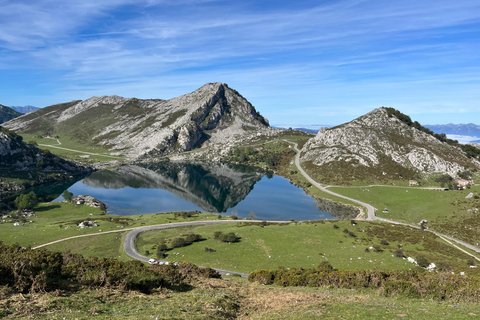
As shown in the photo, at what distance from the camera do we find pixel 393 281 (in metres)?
28.1

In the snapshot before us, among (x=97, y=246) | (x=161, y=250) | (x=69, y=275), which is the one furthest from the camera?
(x=97, y=246)

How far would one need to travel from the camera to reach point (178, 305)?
21219 mm

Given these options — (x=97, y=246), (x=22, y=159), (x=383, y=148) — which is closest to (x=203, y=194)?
(x=97, y=246)

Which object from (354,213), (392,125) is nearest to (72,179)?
(354,213)

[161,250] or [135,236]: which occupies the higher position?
[161,250]

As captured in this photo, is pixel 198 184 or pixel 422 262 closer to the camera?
pixel 422 262

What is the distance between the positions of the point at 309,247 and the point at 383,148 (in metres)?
134

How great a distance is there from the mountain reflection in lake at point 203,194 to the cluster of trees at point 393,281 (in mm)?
70977

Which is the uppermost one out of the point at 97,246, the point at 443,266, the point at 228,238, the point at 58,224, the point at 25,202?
the point at 228,238

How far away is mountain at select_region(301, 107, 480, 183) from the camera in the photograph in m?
144

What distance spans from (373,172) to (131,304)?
151 metres

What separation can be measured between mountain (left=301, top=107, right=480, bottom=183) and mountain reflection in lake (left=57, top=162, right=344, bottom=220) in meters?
30.6

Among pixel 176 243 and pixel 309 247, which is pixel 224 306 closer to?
pixel 176 243

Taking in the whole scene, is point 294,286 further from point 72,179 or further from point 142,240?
point 72,179
